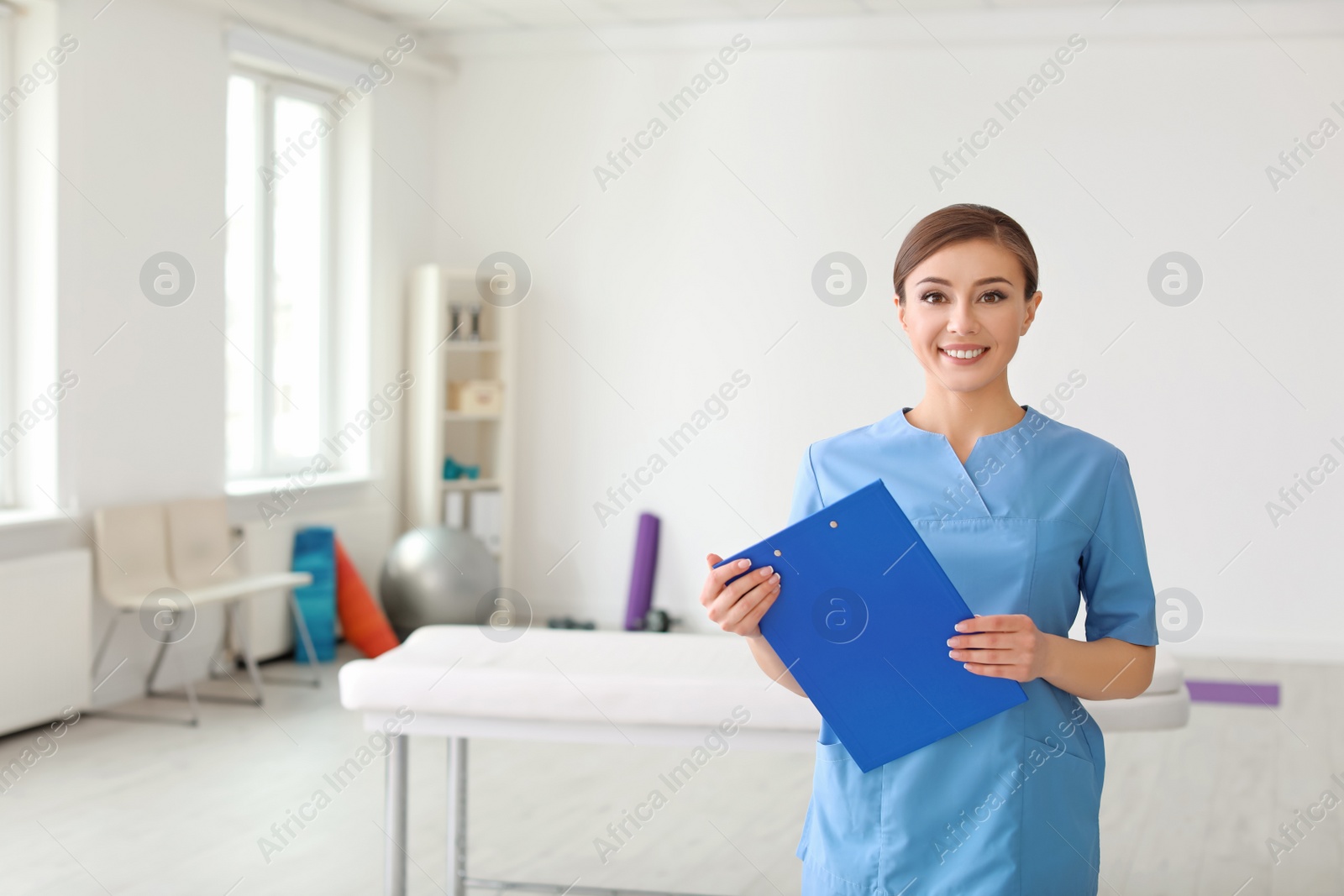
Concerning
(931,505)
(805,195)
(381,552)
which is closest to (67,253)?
(381,552)

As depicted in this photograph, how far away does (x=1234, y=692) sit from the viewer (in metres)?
5.18

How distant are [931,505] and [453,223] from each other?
5799 mm

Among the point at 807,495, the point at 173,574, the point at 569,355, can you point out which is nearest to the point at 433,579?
the point at 173,574

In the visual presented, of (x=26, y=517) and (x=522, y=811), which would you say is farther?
(x=26, y=517)

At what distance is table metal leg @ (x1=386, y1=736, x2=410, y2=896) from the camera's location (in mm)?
2461

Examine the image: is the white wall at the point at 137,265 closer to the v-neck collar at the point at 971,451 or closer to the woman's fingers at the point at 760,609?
the woman's fingers at the point at 760,609

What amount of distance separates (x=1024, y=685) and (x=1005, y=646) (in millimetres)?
94

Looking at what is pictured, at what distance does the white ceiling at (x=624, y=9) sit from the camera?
5.74m

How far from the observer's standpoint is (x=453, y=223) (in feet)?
21.9

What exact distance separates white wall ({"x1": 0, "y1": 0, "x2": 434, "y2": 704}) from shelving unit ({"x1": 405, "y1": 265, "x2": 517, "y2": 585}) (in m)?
1.04

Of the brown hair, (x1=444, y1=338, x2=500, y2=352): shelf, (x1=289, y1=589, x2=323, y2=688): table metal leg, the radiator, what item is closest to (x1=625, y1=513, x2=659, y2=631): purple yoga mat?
(x1=444, y1=338, x2=500, y2=352): shelf

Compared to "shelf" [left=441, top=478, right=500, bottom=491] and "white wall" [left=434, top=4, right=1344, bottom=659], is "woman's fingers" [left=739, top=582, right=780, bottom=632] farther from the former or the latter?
"shelf" [left=441, top=478, right=500, bottom=491]

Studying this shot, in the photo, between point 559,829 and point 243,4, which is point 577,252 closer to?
point 243,4

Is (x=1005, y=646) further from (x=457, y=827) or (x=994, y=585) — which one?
(x=457, y=827)
